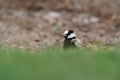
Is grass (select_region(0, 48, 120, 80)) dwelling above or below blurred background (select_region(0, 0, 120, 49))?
below

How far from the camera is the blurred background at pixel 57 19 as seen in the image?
42.9 feet

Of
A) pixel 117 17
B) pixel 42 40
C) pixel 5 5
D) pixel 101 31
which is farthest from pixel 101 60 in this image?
pixel 5 5

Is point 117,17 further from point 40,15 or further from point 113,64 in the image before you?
point 113,64

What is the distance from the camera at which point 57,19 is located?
584 inches

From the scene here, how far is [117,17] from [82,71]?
Answer: 7952 mm

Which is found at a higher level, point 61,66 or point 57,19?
point 57,19

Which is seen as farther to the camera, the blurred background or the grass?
the blurred background

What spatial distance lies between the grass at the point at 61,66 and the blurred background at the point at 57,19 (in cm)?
452

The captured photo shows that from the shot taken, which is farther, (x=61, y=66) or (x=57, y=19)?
Answer: (x=57, y=19)

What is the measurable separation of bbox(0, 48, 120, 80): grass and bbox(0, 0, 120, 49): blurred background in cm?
452

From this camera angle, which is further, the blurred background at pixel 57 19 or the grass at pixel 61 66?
the blurred background at pixel 57 19

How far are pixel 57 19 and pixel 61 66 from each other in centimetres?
797

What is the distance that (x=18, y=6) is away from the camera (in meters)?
15.5

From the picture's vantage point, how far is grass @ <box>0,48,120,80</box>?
6629 mm
